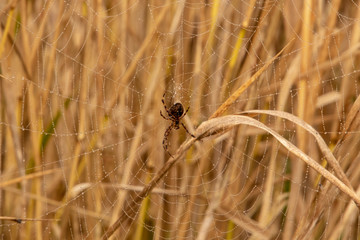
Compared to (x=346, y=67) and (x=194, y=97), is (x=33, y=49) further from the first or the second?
(x=346, y=67)

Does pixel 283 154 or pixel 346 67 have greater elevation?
pixel 346 67

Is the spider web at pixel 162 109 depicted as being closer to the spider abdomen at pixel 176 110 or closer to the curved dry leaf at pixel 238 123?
the spider abdomen at pixel 176 110

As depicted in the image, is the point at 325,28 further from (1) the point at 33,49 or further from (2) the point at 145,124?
(1) the point at 33,49

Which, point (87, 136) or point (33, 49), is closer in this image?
point (33, 49)

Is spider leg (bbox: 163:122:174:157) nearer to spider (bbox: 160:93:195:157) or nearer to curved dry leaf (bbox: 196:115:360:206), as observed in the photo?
spider (bbox: 160:93:195:157)

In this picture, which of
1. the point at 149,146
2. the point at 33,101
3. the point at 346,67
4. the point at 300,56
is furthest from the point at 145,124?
the point at 346,67

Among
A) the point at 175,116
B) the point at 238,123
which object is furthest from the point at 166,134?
the point at 238,123

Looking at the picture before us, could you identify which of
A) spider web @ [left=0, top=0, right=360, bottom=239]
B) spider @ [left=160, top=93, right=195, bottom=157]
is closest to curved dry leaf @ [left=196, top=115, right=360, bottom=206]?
spider web @ [left=0, top=0, right=360, bottom=239]

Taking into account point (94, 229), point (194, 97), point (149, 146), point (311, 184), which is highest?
point (194, 97)
